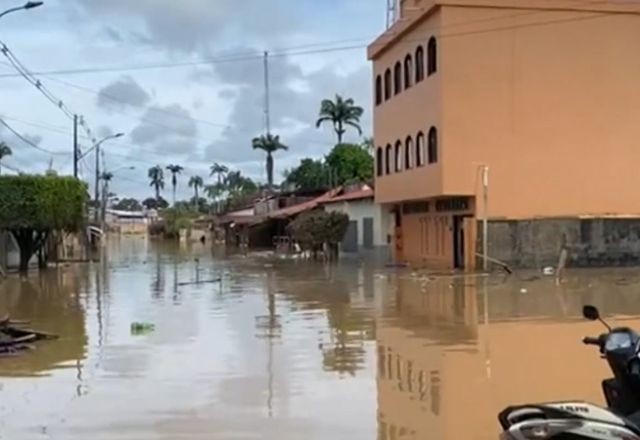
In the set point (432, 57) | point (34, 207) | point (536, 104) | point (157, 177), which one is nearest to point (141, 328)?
point (34, 207)

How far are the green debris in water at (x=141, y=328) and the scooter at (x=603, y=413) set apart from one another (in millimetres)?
12531

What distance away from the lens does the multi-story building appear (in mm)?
38125

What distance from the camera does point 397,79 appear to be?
44438 millimetres

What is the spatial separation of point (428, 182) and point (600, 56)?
8.56 m

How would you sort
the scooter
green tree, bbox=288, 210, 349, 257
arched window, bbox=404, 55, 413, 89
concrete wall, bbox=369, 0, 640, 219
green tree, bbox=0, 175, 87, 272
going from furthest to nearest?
green tree, bbox=288, 210, 349, 257
arched window, bbox=404, 55, 413, 89
green tree, bbox=0, 175, 87, 272
concrete wall, bbox=369, 0, 640, 219
the scooter

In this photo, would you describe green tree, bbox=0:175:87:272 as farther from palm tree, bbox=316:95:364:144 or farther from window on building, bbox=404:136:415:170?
palm tree, bbox=316:95:364:144

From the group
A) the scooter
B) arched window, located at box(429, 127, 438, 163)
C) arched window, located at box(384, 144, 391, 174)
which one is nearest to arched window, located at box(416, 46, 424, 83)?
arched window, located at box(429, 127, 438, 163)

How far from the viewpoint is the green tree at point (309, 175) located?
93438 mm

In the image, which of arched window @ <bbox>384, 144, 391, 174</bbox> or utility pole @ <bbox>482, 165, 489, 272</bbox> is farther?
arched window @ <bbox>384, 144, 391, 174</bbox>

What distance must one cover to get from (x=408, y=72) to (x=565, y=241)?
10224 millimetres

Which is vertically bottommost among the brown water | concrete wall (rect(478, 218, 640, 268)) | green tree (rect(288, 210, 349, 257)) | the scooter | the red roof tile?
the brown water

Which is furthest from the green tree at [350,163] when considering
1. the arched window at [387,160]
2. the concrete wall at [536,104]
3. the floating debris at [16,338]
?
the floating debris at [16,338]

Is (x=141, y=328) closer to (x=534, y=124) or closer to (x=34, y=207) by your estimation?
(x=34, y=207)

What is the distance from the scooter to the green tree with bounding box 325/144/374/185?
2950 inches
